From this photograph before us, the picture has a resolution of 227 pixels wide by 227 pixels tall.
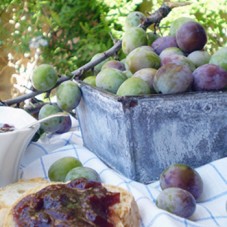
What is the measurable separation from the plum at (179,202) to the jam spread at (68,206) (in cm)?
8

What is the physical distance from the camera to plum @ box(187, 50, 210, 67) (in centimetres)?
97

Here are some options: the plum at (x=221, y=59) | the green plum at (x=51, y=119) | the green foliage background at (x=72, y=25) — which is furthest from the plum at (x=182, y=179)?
the green foliage background at (x=72, y=25)

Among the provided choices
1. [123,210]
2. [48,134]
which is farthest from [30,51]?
[123,210]

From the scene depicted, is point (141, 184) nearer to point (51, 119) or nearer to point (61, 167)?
point (61, 167)

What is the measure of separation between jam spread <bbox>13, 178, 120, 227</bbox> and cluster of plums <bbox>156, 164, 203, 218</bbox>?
0.26 feet

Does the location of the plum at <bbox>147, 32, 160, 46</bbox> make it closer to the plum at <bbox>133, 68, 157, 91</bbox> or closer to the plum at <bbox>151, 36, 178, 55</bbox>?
the plum at <bbox>151, 36, 178, 55</bbox>

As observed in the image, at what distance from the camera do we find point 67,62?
2.59 metres

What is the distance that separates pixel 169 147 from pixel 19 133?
10.7 inches

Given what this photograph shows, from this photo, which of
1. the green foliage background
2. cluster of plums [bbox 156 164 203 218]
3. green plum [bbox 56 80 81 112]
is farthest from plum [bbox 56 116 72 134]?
the green foliage background

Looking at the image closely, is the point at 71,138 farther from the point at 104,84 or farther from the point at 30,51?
the point at 30,51

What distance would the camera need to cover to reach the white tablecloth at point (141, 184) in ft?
2.58

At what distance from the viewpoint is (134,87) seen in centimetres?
89

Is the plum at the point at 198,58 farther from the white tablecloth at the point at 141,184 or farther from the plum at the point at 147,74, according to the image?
the white tablecloth at the point at 141,184

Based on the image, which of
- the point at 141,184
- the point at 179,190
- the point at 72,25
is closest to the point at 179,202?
the point at 179,190
